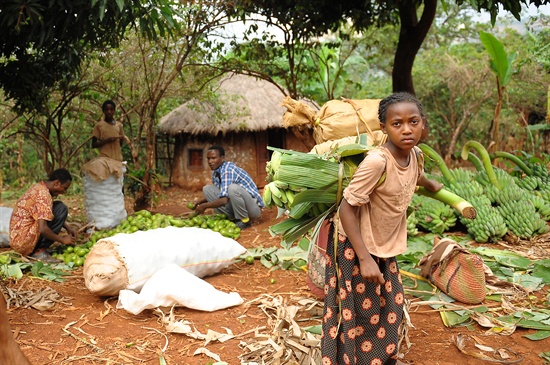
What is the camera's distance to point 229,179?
7266 millimetres

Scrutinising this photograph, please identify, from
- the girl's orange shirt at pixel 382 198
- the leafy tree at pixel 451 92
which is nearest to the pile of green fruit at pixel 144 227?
the girl's orange shirt at pixel 382 198

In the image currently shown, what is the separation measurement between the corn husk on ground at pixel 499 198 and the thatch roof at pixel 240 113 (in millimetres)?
6221

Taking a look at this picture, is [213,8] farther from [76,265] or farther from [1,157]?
[1,157]

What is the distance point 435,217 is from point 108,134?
4738 millimetres

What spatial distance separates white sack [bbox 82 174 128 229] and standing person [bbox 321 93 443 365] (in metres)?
5.13

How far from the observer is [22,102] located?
289 inches

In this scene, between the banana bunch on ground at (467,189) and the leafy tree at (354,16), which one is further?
the leafy tree at (354,16)

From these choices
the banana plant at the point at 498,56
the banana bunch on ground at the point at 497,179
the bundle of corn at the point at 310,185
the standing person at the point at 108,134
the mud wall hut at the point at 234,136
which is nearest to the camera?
the bundle of corn at the point at 310,185

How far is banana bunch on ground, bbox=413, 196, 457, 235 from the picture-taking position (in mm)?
6125

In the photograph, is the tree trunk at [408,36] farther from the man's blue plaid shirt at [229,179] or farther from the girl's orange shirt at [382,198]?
the girl's orange shirt at [382,198]

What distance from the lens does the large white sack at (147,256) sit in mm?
4242

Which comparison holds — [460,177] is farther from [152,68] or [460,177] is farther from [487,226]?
[152,68]

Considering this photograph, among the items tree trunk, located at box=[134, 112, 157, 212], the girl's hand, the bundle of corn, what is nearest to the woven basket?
the bundle of corn

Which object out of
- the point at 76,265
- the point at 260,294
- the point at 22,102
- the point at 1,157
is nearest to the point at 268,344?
the point at 260,294
